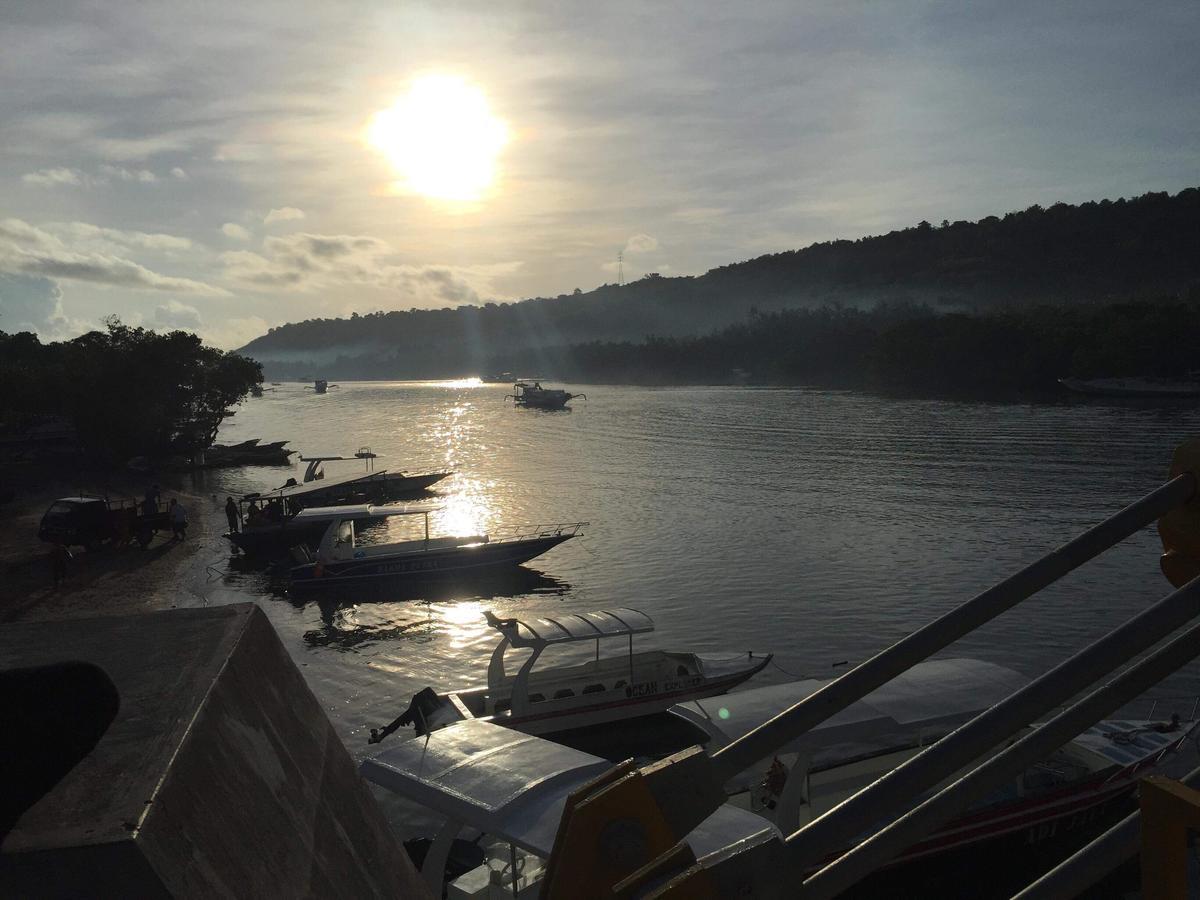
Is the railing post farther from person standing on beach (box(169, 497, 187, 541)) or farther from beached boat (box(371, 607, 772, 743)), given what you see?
person standing on beach (box(169, 497, 187, 541))

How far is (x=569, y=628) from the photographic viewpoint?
23281 mm

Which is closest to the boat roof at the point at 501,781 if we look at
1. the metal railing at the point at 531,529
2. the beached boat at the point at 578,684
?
the beached boat at the point at 578,684

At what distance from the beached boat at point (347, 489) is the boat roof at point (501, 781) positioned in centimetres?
3741

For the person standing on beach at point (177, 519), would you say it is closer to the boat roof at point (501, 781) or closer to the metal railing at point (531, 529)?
the metal railing at point (531, 529)

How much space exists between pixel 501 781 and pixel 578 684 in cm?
1123

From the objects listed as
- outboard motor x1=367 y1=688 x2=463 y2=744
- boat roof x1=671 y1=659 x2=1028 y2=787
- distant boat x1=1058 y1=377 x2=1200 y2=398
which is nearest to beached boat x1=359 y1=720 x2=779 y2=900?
boat roof x1=671 y1=659 x2=1028 y2=787

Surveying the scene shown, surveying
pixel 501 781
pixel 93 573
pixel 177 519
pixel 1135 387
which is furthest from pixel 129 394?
pixel 1135 387

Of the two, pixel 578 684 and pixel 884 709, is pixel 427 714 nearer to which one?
pixel 578 684

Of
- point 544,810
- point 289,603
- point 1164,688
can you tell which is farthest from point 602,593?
point 544,810

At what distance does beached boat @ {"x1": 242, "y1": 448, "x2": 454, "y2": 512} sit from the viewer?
169 ft

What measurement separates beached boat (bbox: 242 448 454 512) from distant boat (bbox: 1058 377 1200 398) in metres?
92.9

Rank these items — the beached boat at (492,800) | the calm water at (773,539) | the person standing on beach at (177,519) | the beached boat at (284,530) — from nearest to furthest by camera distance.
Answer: the beached boat at (492,800) → the calm water at (773,539) → the beached boat at (284,530) → the person standing on beach at (177,519)

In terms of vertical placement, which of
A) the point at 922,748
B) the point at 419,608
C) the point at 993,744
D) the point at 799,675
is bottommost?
the point at 419,608

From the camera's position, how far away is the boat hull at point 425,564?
38469 millimetres
